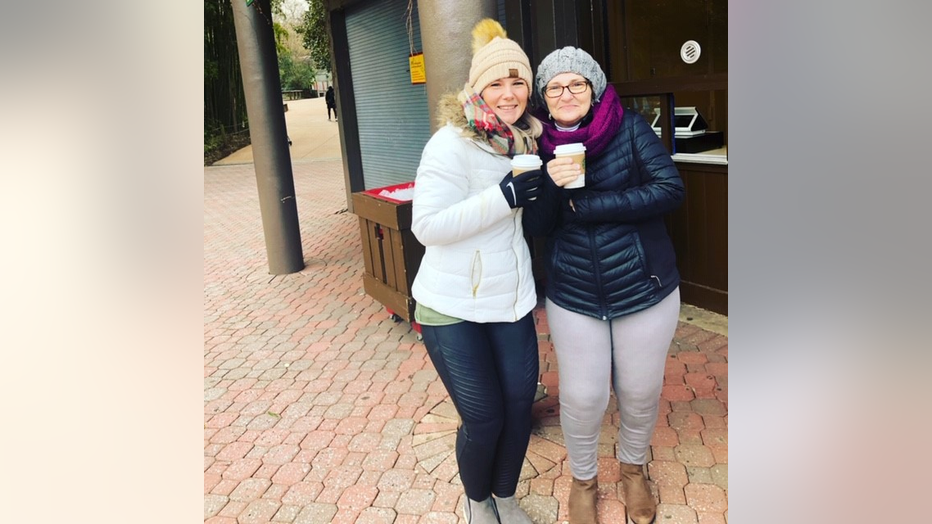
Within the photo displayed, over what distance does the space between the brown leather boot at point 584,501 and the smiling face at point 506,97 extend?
1519 millimetres

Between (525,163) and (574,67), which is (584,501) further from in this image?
(574,67)

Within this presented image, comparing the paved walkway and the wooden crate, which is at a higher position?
the wooden crate

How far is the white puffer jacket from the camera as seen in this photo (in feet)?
7.39

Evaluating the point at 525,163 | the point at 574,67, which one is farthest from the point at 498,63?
the point at 525,163

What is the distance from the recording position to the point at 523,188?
7.22 feet

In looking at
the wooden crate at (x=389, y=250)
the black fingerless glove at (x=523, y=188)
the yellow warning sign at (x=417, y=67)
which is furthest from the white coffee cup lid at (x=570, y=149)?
the yellow warning sign at (x=417, y=67)

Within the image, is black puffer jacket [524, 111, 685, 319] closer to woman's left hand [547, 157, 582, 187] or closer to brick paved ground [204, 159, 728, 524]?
woman's left hand [547, 157, 582, 187]

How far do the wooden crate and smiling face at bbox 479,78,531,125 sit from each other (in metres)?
2.39

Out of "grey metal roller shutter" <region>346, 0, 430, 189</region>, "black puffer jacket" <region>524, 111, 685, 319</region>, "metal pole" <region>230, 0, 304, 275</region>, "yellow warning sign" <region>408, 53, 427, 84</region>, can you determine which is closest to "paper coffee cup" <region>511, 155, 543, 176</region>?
"black puffer jacket" <region>524, 111, 685, 319</region>

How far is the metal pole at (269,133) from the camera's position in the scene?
700 centimetres

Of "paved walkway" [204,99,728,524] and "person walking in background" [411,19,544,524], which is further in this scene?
"paved walkway" [204,99,728,524]

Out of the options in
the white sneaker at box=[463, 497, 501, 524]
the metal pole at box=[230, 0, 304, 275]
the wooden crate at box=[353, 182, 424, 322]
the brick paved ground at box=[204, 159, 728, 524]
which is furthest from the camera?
the metal pole at box=[230, 0, 304, 275]
